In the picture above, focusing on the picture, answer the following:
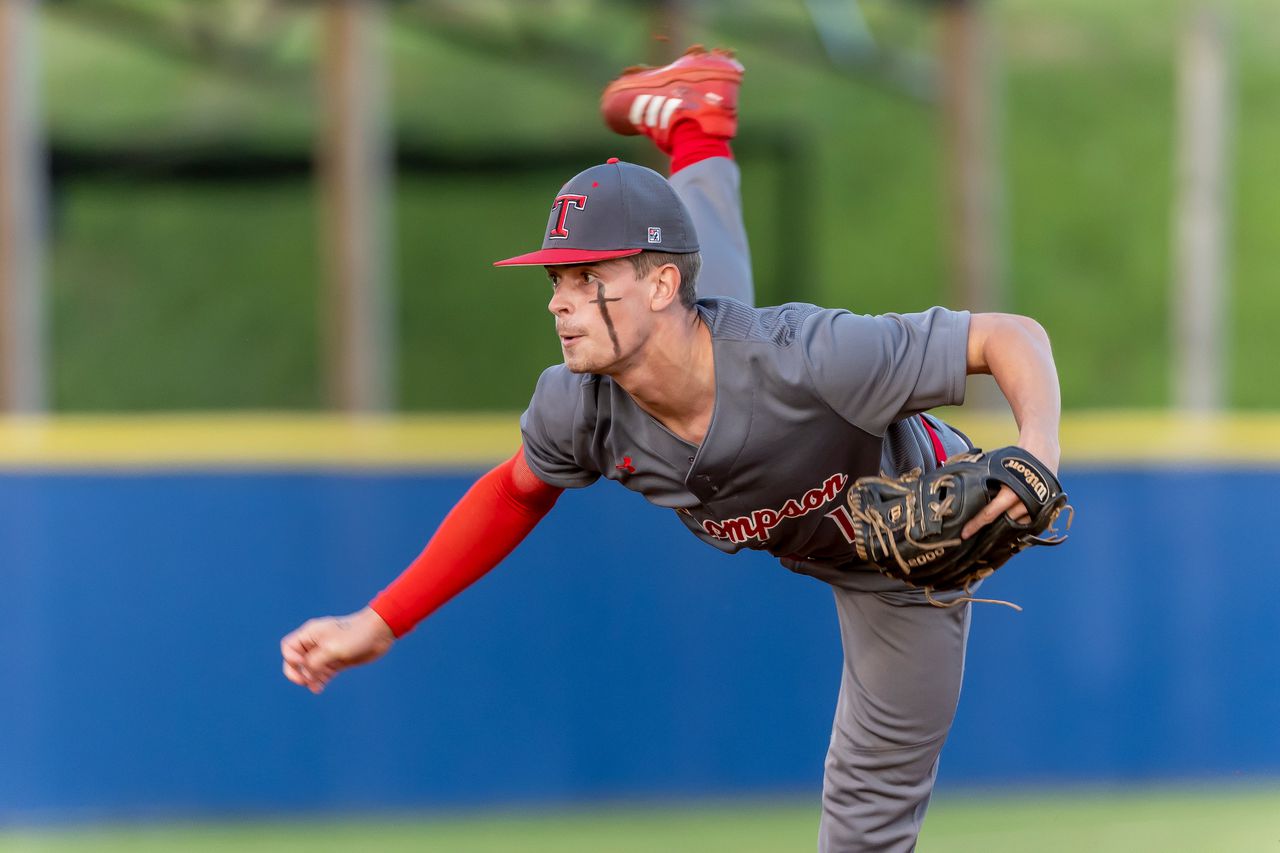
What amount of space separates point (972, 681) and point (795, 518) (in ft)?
8.93

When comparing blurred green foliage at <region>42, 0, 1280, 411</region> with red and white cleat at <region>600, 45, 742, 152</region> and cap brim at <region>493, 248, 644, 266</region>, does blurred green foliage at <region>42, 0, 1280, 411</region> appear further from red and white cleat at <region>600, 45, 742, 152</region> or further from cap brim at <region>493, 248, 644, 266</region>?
cap brim at <region>493, 248, 644, 266</region>

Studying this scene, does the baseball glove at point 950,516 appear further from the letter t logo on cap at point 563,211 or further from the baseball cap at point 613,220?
the letter t logo on cap at point 563,211

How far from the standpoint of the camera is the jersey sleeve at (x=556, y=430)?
3246 mm

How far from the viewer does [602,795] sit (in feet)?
18.0

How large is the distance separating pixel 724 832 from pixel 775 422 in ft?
8.53

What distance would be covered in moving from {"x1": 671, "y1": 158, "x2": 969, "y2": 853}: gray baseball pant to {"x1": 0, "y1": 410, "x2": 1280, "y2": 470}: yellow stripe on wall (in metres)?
2.22

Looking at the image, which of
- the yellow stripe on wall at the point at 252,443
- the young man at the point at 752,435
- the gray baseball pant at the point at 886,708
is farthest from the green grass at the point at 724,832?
the young man at the point at 752,435

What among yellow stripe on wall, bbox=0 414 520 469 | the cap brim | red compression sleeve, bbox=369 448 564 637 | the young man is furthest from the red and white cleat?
yellow stripe on wall, bbox=0 414 520 469

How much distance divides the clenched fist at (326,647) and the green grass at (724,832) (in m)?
1.88

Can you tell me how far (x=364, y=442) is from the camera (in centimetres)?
557

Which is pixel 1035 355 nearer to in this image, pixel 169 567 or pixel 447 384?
pixel 169 567

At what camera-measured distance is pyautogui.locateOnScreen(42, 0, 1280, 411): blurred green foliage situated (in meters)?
20.9

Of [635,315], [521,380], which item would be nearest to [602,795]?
[635,315]

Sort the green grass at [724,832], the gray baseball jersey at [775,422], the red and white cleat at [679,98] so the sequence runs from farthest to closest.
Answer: the green grass at [724,832] < the red and white cleat at [679,98] < the gray baseball jersey at [775,422]
